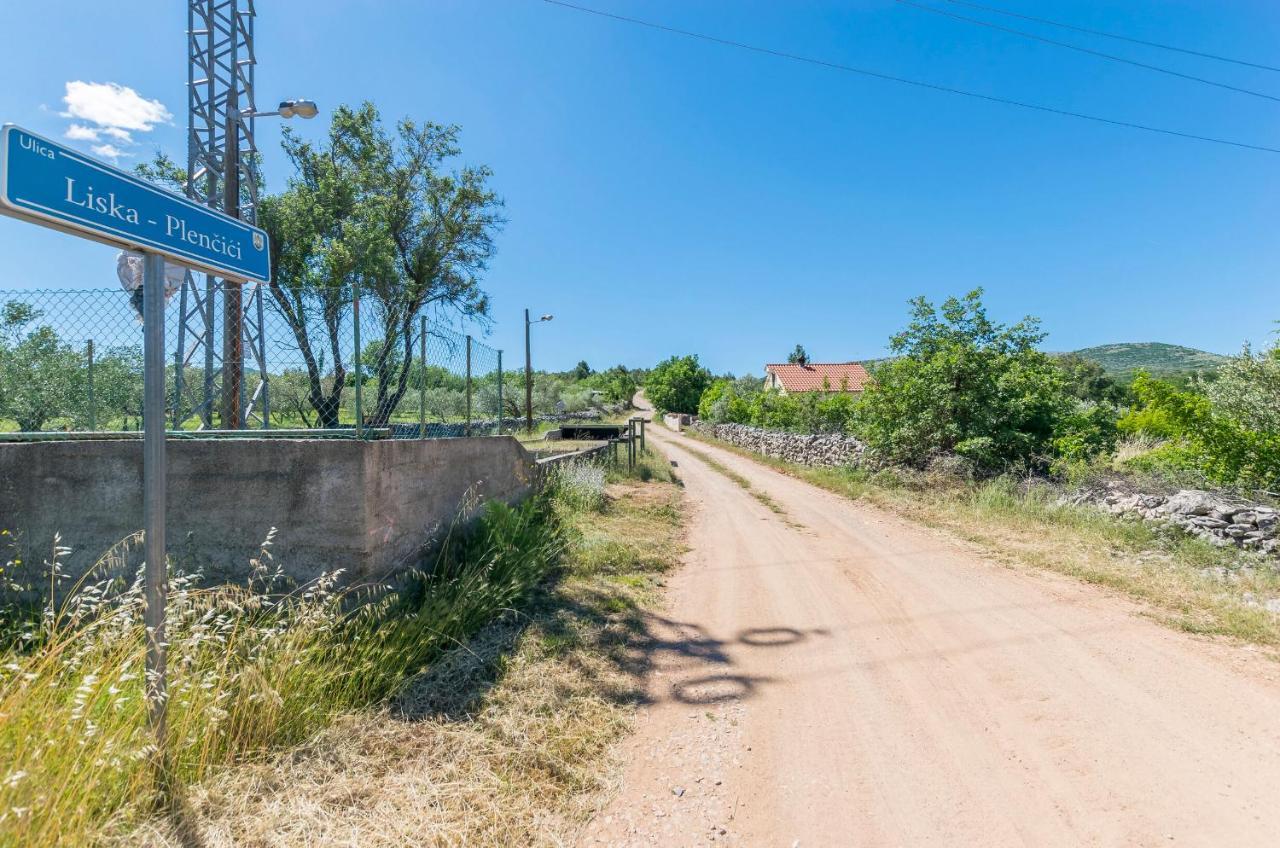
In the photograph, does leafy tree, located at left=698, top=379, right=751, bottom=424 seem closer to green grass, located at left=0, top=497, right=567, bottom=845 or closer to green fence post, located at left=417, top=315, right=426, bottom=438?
green fence post, located at left=417, top=315, right=426, bottom=438

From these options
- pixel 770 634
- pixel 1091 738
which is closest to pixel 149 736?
pixel 770 634

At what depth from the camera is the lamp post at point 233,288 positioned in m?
5.88

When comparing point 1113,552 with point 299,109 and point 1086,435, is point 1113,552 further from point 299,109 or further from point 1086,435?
point 299,109

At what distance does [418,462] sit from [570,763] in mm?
2925

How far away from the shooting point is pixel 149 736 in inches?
92.4

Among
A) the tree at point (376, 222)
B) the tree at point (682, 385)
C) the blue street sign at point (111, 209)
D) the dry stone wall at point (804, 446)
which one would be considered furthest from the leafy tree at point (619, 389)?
the blue street sign at point (111, 209)

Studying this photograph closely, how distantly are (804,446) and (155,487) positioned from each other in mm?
19139

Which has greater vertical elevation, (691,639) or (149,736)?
(149,736)

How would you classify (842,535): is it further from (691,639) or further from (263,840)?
(263,840)

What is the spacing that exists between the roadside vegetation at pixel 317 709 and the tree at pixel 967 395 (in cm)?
1014

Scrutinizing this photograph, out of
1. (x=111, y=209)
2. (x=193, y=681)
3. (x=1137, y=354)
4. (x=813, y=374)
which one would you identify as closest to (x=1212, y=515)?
(x=193, y=681)

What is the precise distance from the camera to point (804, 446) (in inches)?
781

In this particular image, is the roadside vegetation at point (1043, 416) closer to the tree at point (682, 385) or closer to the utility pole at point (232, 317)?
the utility pole at point (232, 317)

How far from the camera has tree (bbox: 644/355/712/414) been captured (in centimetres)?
6016
